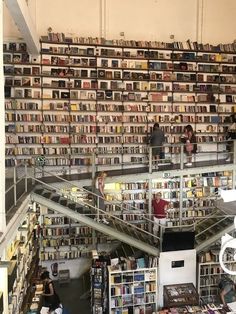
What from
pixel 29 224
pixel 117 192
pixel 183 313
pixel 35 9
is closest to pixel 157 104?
pixel 117 192

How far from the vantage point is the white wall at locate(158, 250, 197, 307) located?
783 centimetres

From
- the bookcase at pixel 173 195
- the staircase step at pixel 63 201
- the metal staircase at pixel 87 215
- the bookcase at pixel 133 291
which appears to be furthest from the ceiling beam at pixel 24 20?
the bookcase at pixel 133 291

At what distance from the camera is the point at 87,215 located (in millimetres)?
7418

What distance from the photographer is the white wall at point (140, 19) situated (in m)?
9.22

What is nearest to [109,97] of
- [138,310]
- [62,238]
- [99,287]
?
[62,238]

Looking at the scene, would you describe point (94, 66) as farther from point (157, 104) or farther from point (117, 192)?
point (117, 192)

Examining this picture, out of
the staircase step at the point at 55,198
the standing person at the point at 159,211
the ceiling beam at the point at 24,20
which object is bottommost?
the standing person at the point at 159,211

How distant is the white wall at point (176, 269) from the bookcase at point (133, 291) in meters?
0.23

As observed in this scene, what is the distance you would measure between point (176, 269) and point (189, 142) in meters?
3.35

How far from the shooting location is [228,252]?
26.7ft

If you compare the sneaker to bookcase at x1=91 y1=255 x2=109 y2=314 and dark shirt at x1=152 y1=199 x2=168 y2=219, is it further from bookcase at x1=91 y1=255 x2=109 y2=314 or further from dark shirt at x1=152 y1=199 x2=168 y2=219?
bookcase at x1=91 y1=255 x2=109 y2=314

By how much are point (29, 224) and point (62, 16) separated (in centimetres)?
553

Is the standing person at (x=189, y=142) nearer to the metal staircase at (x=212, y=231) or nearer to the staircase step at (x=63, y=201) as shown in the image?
the metal staircase at (x=212, y=231)

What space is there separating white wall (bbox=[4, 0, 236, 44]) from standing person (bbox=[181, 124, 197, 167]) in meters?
2.75
